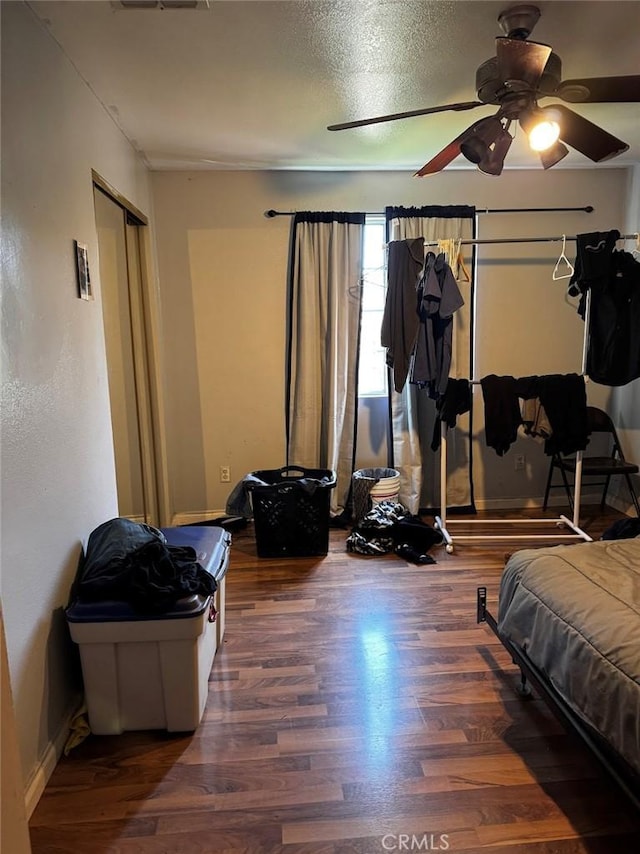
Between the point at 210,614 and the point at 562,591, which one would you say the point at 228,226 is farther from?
the point at 562,591

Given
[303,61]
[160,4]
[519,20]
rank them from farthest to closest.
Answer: [303,61] < [519,20] < [160,4]

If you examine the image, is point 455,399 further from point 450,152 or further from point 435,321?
point 450,152

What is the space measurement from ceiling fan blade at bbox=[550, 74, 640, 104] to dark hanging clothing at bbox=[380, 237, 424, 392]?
1.38 meters

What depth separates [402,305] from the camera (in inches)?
134

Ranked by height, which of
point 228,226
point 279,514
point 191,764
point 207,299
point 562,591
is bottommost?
point 191,764

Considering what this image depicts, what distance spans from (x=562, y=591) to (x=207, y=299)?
118 inches

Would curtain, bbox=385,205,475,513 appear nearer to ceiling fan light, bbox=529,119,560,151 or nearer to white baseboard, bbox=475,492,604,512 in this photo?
white baseboard, bbox=475,492,604,512

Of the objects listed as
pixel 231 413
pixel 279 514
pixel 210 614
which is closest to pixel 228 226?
pixel 231 413

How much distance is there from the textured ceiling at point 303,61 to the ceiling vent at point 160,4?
22 millimetres

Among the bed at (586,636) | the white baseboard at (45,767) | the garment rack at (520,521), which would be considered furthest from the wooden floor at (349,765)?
the garment rack at (520,521)

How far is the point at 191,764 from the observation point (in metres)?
1.80

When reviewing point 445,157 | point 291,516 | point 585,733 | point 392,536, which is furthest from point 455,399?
point 585,733

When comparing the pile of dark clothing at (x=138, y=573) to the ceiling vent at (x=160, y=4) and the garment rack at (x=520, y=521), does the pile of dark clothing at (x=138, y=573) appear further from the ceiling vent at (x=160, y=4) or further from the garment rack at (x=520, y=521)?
the garment rack at (x=520, y=521)

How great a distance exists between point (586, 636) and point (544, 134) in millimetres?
1794
